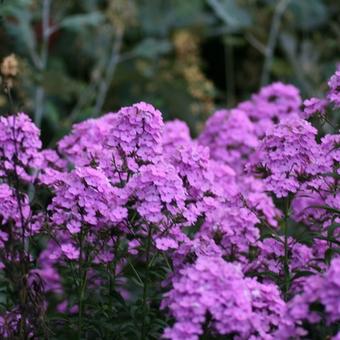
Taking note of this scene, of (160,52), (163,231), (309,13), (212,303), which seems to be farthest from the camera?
(309,13)

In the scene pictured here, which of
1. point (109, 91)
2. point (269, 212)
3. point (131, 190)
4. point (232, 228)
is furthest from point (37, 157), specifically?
point (109, 91)

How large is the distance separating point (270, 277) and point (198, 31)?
17.6ft

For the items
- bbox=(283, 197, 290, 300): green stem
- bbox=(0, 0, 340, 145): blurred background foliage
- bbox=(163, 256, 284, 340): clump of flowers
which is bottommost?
bbox=(163, 256, 284, 340): clump of flowers

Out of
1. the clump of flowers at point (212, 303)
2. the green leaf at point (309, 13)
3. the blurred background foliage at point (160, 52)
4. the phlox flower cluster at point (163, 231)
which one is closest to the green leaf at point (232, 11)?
the blurred background foliage at point (160, 52)

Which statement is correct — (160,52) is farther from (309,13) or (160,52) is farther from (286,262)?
(286,262)

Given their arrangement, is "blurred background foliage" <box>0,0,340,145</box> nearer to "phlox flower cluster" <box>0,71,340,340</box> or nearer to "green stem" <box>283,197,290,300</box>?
"phlox flower cluster" <box>0,71,340,340</box>

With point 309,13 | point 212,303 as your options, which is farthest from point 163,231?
point 309,13

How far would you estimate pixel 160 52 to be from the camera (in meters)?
8.47

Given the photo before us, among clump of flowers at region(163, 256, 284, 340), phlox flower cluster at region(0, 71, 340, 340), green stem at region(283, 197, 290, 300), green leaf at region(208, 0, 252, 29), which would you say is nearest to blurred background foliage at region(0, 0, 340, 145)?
green leaf at region(208, 0, 252, 29)

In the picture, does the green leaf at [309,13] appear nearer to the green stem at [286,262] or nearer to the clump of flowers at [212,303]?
the green stem at [286,262]

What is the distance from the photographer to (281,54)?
973 centimetres

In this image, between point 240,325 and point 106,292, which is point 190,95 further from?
point 240,325

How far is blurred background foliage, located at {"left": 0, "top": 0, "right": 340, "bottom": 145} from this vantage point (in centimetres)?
682

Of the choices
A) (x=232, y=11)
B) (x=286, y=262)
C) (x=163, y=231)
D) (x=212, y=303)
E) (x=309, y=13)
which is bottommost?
(x=212, y=303)
